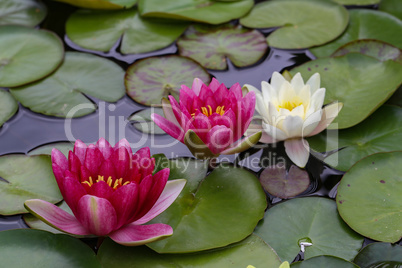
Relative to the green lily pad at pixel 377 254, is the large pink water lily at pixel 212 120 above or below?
above

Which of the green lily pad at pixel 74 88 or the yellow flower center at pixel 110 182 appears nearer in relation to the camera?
the yellow flower center at pixel 110 182

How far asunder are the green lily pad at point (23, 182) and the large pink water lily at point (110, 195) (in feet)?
0.89

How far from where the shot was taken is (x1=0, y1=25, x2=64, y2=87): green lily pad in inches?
101

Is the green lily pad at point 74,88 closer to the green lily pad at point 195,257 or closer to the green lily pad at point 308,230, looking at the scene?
the green lily pad at point 195,257

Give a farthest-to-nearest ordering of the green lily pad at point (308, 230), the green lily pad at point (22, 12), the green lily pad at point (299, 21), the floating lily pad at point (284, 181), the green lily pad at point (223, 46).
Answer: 1. the green lily pad at point (22, 12)
2. the green lily pad at point (299, 21)
3. the green lily pad at point (223, 46)
4. the floating lily pad at point (284, 181)
5. the green lily pad at point (308, 230)

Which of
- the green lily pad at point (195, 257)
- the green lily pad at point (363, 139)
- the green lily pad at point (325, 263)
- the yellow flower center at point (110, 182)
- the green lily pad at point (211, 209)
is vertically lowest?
the green lily pad at point (195, 257)

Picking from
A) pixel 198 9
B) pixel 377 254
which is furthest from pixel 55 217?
Answer: pixel 198 9

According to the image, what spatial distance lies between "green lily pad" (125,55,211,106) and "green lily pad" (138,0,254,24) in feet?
1.27

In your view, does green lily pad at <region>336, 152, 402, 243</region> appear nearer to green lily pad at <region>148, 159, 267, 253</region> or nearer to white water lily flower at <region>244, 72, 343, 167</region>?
white water lily flower at <region>244, 72, 343, 167</region>

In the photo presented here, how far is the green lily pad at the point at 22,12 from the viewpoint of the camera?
2.98 metres

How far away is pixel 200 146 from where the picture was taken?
Result: 199 centimetres

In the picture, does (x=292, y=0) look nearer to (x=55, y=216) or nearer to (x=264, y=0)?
(x=264, y=0)

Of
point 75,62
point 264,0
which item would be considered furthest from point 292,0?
point 75,62

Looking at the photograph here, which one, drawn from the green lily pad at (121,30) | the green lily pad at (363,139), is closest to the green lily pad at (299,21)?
the green lily pad at (121,30)
